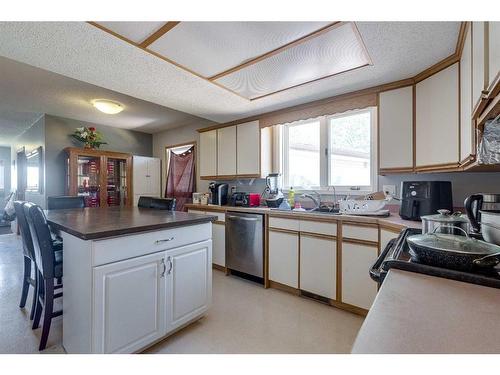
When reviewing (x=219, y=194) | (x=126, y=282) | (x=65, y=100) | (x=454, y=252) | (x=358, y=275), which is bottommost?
(x=358, y=275)

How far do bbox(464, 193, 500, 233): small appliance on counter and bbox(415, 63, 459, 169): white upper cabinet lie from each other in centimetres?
61

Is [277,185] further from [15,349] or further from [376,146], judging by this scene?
[15,349]

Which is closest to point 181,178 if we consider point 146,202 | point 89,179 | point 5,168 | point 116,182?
point 116,182

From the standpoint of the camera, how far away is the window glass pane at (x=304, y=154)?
120 inches

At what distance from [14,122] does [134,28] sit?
15.7 feet

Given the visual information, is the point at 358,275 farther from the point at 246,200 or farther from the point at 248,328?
the point at 246,200

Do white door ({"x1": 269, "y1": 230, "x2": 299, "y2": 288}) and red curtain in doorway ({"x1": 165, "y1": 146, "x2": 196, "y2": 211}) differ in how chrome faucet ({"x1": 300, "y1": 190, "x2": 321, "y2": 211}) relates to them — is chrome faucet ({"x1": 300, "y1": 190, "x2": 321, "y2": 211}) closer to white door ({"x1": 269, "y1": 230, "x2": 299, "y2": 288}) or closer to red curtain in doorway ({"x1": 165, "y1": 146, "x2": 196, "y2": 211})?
white door ({"x1": 269, "y1": 230, "x2": 299, "y2": 288})

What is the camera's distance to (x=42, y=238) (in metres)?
1.59

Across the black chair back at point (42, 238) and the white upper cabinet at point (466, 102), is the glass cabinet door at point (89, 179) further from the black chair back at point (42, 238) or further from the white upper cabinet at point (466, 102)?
the white upper cabinet at point (466, 102)

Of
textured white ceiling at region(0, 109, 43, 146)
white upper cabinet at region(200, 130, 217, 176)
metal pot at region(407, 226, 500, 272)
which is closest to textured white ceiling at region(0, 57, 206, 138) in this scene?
textured white ceiling at region(0, 109, 43, 146)

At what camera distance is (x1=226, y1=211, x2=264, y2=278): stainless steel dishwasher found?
283 centimetres

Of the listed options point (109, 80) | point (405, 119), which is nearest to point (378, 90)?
point (405, 119)

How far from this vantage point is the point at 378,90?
2.30 metres

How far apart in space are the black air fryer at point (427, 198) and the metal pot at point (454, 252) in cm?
102
